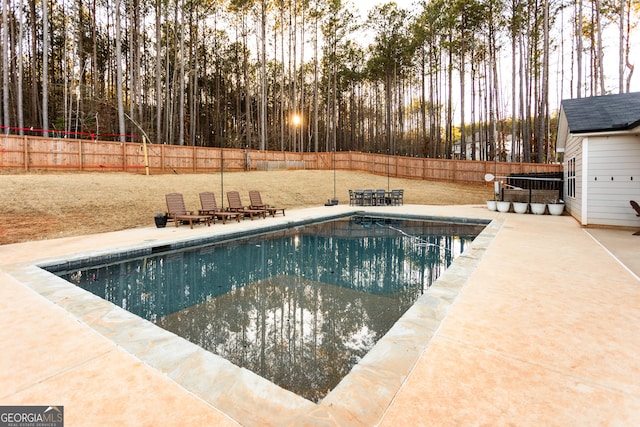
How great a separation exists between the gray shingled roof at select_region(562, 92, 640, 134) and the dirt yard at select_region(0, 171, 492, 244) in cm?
685

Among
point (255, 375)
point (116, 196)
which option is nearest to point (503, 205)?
point (255, 375)

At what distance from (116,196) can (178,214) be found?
3.30 m

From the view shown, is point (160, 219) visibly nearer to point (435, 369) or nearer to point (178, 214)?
point (178, 214)

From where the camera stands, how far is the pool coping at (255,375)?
5.55ft

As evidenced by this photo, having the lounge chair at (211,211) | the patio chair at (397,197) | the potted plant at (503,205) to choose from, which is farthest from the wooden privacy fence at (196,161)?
the potted plant at (503,205)

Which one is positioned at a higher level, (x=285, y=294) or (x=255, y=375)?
(x=255, y=375)

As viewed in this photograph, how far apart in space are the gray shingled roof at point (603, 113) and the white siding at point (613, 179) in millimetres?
378

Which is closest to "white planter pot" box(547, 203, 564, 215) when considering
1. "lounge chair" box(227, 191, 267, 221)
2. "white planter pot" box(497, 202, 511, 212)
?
"white planter pot" box(497, 202, 511, 212)

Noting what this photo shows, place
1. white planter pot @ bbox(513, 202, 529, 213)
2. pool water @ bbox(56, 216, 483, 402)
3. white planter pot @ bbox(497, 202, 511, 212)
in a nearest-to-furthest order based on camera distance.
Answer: pool water @ bbox(56, 216, 483, 402) → white planter pot @ bbox(513, 202, 529, 213) → white planter pot @ bbox(497, 202, 511, 212)

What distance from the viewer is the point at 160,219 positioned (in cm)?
805

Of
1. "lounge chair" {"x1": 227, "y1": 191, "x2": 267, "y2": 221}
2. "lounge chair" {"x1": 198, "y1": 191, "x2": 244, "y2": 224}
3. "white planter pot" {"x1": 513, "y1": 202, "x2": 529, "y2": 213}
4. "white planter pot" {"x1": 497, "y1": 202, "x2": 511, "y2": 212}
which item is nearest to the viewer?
"lounge chair" {"x1": 198, "y1": 191, "x2": 244, "y2": 224}

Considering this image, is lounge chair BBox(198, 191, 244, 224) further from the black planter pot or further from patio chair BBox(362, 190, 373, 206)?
patio chair BBox(362, 190, 373, 206)

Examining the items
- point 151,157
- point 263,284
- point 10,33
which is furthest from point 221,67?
point 263,284

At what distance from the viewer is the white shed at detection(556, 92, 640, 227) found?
24.2 ft
